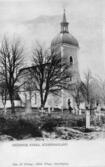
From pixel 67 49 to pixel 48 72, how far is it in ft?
0.40

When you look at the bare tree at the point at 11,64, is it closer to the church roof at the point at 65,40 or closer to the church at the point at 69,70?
the church at the point at 69,70

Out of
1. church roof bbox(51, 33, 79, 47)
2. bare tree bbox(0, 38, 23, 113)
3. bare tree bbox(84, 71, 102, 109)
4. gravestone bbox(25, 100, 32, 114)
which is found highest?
church roof bbox(51, 33, 79, 47)

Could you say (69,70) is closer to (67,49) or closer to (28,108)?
(67,49)

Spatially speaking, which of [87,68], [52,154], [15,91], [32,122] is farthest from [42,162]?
[87,68]

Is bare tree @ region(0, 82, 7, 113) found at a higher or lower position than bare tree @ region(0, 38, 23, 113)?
lower

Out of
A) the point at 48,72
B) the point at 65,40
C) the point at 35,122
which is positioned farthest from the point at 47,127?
the point at 65,40

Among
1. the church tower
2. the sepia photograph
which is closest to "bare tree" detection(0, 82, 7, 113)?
the sepia photograph

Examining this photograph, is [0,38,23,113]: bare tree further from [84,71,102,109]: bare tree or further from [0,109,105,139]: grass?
[84,71,102,109]: bare tree

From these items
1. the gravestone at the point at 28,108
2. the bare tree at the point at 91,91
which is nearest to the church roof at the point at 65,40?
the bare tree at the point at 91,91

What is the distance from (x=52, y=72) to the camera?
1.16 metres

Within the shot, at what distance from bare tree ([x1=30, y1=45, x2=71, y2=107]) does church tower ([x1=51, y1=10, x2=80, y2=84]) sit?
0.02 meters

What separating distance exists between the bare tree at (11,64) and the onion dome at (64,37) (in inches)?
5.8

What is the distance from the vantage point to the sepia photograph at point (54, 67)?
1120 mm

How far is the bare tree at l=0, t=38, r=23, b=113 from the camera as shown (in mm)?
1132
